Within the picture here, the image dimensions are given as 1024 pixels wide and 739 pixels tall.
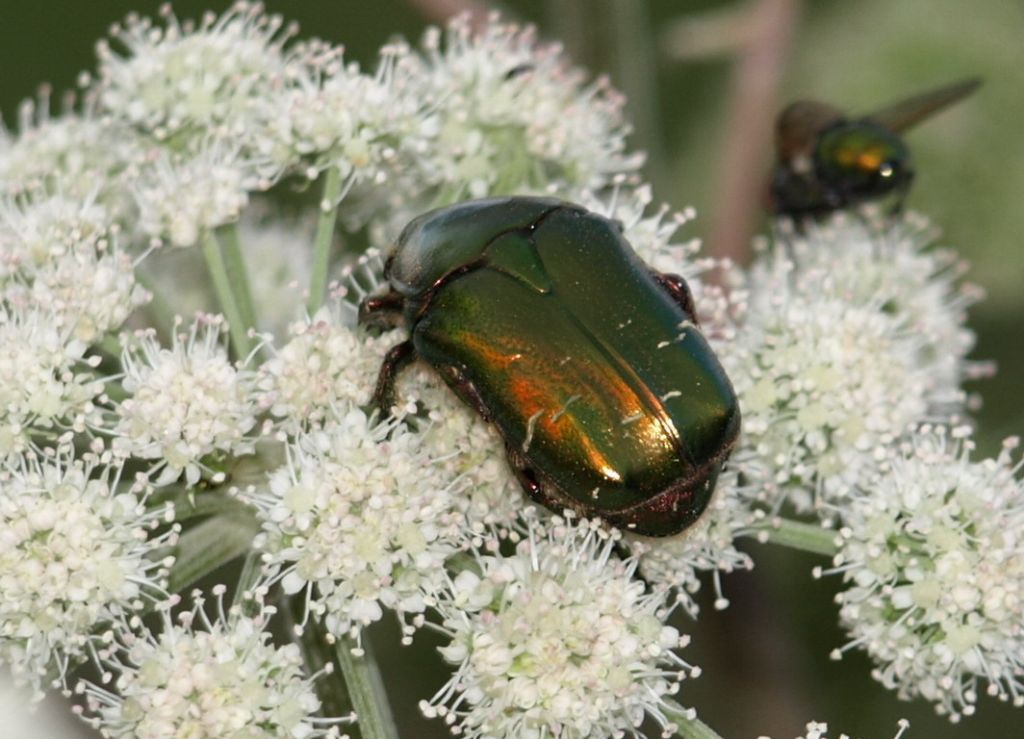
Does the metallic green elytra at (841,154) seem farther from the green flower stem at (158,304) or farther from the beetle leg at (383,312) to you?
the green flower stem at (158,304)

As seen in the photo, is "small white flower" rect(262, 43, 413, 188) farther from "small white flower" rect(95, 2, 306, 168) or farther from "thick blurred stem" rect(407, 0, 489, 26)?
"thick blurred stem" rect(407, 0, 489, 26)

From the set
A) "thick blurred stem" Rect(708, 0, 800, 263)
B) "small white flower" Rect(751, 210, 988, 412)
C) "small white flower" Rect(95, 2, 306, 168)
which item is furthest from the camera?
"thick blurred stem" Rect(708, 0, 800, 263)

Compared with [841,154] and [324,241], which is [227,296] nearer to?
[324,241]

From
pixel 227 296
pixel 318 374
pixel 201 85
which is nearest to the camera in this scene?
pixel 318 374

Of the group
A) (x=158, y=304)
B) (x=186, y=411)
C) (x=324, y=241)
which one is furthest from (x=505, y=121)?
(x=186, y=411)

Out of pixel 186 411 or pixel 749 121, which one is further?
pixel 749 121

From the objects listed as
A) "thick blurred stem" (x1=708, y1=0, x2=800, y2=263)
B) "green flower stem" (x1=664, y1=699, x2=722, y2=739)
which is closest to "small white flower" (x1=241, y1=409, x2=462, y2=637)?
"green flower stem" (x1=664, y1=699, x2=722, y2=739)

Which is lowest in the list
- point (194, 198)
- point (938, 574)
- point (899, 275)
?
point (938, 574)

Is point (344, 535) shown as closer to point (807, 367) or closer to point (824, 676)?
point (807, 367)
